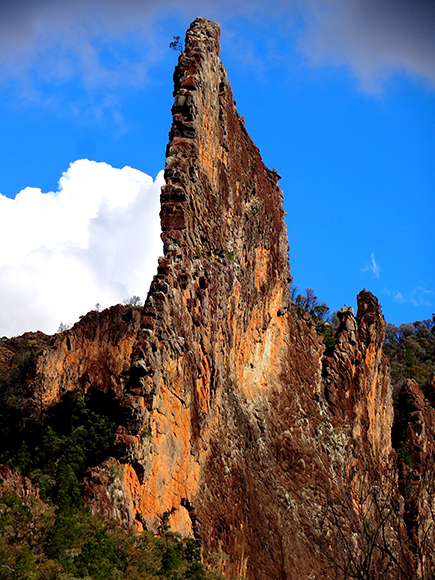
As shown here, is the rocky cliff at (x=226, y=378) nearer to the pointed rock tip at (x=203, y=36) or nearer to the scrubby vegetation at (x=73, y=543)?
the pointed rock tip at (x=203, y=36)

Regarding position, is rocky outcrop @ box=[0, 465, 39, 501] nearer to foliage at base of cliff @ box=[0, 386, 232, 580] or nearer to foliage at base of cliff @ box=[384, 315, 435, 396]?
foliage at base of cliff @ box=[0, 386, 232, 580]

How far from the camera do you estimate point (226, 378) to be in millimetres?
35875

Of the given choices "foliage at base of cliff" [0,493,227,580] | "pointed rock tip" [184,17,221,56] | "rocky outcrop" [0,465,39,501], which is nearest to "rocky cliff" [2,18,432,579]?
"pointed rock tip" [184,17,221,56]

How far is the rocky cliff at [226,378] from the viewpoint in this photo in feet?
93.3

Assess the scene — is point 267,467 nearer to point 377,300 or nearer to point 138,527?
point 138,527

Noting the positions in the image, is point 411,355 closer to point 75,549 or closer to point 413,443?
point 413,443

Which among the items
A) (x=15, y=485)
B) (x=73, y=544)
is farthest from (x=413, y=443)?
(x=73, y=544)

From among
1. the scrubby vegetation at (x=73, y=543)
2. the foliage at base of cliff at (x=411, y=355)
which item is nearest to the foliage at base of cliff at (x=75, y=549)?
the scrubby vegetation at (x=73, y=543)

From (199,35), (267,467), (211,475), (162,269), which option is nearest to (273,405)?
(267,467)

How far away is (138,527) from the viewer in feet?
86.4

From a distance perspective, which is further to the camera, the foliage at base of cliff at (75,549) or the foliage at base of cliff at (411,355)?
the foliage at base of cliff at (411,355)

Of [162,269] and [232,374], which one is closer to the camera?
[162,269]

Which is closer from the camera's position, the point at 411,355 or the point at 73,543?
the point at 73,543

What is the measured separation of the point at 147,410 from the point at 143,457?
1.37m
